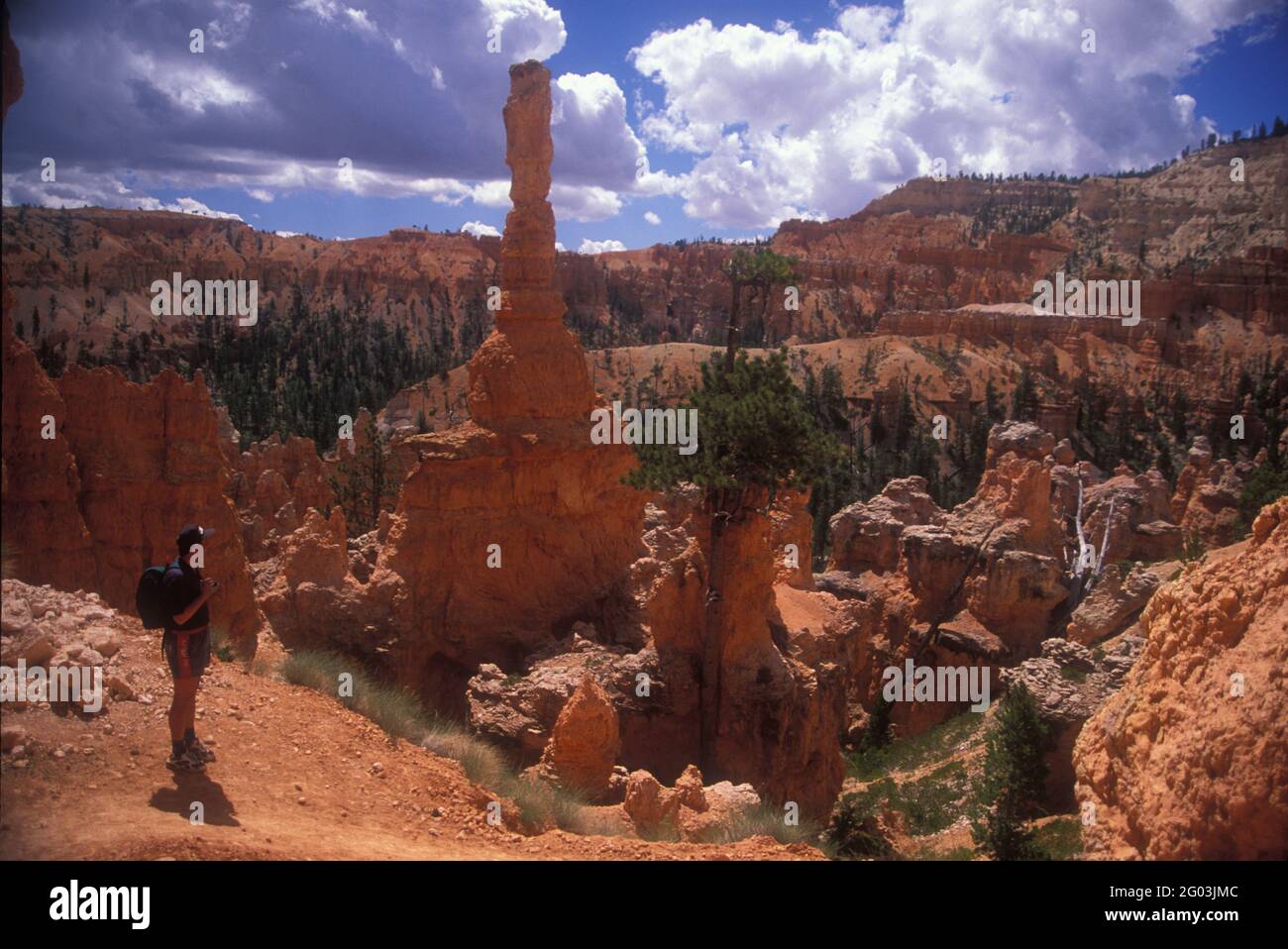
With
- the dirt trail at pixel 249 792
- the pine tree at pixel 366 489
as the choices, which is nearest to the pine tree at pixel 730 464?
the dirt trail at pixel 249 792

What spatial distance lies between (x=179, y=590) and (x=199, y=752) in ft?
3.72

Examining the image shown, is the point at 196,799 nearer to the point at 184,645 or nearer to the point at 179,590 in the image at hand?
the point at 184,645

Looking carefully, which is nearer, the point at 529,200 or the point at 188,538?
the point at 188,538

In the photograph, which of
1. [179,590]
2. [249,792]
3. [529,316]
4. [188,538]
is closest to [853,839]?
[249,792]

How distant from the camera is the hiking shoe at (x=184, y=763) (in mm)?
6035

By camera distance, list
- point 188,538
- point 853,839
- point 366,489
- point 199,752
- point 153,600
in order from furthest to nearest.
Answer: point 366,489, point 853,839, point 199,752, point 188,538, point 153,600

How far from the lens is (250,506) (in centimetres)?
2325

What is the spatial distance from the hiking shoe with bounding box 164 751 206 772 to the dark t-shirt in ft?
2.79

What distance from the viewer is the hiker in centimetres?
598

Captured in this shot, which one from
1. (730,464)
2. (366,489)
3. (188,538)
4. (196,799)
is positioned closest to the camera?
(196,799)

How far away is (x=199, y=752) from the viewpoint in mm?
6152

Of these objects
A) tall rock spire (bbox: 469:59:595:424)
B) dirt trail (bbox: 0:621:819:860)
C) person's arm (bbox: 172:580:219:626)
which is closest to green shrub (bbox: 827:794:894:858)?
dirt trail (bbox: 0:621:819:860)

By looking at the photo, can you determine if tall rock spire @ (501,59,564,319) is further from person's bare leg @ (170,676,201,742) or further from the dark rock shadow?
the dark rock shadow
